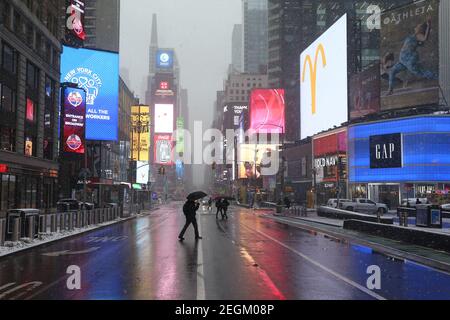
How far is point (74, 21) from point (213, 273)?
55982mm

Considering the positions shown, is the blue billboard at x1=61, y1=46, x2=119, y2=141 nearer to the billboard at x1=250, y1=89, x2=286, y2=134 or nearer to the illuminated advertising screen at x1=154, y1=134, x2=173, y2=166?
the billboard at x1=250, y1=89, x2=286, y2=134

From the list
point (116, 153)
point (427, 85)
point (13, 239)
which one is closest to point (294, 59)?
point (116, 153)

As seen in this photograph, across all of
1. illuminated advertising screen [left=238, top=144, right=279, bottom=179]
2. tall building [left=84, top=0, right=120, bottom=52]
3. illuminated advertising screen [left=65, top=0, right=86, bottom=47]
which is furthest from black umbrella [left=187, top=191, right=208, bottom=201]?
tall building [left=84, top=0, right=120, bottom=52]

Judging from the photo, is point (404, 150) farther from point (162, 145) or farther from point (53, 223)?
point (162, 145)

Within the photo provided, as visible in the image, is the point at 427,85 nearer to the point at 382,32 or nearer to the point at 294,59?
the point at 382,32

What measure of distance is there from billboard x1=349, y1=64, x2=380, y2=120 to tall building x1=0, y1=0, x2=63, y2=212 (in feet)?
166

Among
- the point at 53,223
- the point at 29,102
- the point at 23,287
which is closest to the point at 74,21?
the point at 29,102

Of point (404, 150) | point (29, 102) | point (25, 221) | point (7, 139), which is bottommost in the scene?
point (25, 221)

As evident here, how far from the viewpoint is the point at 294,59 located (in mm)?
183625

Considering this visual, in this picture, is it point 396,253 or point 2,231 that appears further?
point 2,231

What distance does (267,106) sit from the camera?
147625 mm

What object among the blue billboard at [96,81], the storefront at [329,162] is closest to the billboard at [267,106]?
the storefront at [329,162]

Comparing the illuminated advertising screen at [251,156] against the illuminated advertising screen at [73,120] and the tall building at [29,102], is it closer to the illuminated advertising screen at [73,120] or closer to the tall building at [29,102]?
the illuminated advertising screen at [73,120]

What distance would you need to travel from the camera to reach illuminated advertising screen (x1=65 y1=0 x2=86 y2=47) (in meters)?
61.7
